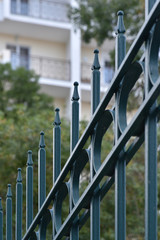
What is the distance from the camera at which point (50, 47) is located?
78.4 feet

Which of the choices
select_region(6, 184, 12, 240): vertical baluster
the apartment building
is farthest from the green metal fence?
the apartment building

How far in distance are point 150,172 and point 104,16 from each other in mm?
12916

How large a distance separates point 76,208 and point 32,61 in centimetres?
2080

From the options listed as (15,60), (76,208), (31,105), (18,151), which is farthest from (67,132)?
(15,60)

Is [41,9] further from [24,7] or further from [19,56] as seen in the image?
[19,56]

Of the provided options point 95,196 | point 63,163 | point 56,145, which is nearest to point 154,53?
point 95,196

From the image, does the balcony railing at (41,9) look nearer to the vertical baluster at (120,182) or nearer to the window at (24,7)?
the window at (24,7)

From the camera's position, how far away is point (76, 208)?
84.7 inches

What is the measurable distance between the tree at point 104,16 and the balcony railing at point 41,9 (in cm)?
820

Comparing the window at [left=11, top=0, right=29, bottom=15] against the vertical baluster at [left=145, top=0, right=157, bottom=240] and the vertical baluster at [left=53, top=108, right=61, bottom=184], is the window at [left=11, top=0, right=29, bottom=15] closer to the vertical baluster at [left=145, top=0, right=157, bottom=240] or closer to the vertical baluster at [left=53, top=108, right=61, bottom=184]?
the vertical baluster at [left=53, top=108, right=61, bottom=184]

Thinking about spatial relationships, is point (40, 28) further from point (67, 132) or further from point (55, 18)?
point (67, 132)

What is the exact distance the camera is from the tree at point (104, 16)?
13483 mm

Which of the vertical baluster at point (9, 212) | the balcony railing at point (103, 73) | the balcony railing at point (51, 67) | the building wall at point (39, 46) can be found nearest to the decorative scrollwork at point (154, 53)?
the vertical baluster at point (9, 212)

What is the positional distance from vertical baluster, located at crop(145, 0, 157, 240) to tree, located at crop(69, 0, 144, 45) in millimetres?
11486
